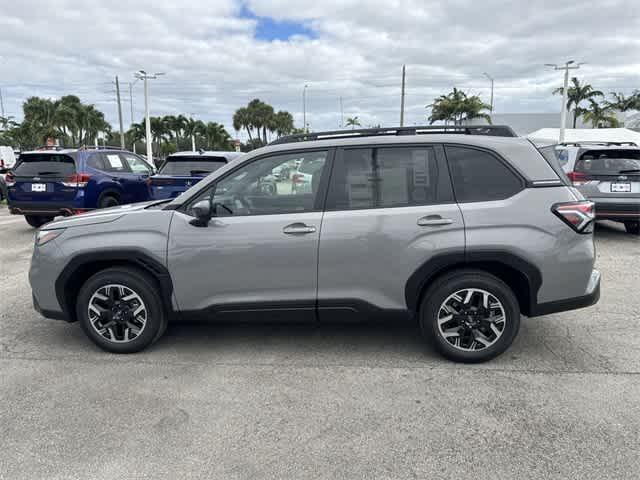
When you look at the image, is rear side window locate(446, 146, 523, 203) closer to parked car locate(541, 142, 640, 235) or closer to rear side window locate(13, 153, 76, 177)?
parked car locate(541, 142, 640, 235)

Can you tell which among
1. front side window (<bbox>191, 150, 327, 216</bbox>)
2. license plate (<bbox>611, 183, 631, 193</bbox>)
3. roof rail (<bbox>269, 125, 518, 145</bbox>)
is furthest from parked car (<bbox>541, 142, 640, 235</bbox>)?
front side window (<bbox>191, 150, 327, 216</bbox>)

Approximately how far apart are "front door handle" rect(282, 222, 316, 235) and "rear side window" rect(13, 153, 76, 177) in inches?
278

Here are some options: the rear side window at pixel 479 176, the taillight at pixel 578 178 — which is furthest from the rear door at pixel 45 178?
the taillight at pixel 578 178

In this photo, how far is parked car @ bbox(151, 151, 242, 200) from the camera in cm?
884

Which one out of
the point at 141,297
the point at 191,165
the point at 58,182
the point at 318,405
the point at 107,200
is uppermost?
the point at 191,165

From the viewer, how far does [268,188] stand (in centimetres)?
383

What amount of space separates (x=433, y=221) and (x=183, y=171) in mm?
6493

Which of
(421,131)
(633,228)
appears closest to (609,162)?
(633,228)

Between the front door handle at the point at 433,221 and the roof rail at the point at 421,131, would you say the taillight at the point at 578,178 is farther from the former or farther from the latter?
the front door handle at the point at 433,221

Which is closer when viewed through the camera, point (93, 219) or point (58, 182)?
point (93, 219)

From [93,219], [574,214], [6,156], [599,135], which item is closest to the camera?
[574,214]


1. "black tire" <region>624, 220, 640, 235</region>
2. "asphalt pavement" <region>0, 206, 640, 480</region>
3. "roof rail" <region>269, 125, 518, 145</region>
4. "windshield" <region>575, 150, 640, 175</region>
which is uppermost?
"roof rail" <region>269, 125, 518, 145</region>

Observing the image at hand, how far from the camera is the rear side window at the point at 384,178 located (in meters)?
3.68

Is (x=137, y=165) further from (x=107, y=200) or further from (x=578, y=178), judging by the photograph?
(x=578, y=178)
